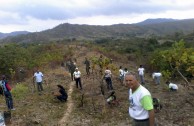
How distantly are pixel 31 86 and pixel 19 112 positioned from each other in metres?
8.50

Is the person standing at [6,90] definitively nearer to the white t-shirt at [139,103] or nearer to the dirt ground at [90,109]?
the dirt ground at [90,109]

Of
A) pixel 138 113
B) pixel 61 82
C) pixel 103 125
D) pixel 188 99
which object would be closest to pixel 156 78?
pixel 188 99

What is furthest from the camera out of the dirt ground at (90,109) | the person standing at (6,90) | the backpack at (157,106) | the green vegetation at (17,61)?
the green vegetation at (17,61)

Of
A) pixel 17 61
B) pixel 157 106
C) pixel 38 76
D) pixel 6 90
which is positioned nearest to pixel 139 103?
pixel 157 106

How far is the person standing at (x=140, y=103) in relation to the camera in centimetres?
650

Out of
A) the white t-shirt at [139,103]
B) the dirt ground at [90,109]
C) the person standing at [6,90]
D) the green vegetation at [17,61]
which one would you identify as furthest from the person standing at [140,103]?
the green vegetation at [17,61]

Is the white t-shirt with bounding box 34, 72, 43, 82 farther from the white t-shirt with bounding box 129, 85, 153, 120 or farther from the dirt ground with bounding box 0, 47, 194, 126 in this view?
the white t-shirt with bounding box 129, 85, 153, 120

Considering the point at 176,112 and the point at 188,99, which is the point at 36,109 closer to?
the point at 176,112

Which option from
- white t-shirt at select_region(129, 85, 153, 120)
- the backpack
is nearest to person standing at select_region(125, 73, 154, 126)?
white t-shirt at select_region(129, 85, 153, 120)

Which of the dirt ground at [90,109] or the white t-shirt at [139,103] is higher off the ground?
the white t-shirt at [139,103]

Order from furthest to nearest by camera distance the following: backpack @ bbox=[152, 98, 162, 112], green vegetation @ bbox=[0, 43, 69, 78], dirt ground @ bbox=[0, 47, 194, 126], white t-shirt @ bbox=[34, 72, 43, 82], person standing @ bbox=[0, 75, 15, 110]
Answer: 1. green vegetation @ bbox=[0, 43, 69, 78]
2. white t-shirt @ bbox=[34, 72, 43, 82]
3. backpack @ bbox=[152, 98, 162, 112]
4. person standing @ bbox=[0, 75, 15, 110]
5. dirt ground @ bbox=[0, 47, 194, 126]

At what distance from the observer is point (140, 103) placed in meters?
6.60

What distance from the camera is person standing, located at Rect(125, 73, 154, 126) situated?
6.50 meters

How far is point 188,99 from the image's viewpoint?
786 inches
